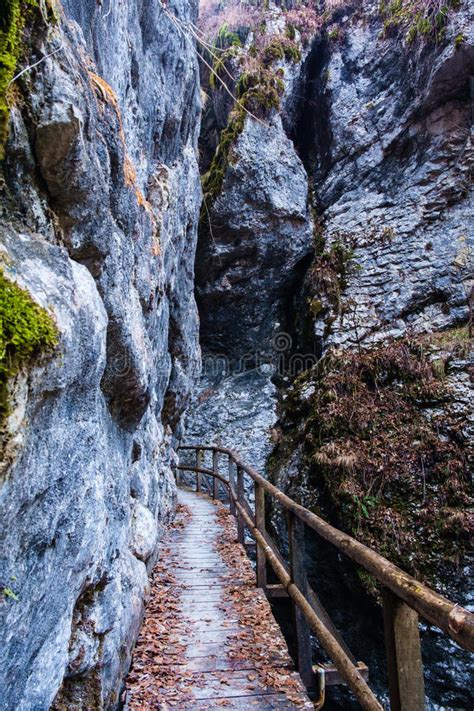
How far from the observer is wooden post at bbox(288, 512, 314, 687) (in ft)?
8.83

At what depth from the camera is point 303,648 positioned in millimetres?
2697

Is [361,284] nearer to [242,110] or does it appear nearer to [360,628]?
[242,110]

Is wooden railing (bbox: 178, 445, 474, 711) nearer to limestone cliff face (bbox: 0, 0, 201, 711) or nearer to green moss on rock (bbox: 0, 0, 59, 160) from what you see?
limestone cliff face (bbox: 0, 0, 201, 711)

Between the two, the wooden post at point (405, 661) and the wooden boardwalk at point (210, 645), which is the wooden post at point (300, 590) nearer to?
the wooden boardwalk at point (210, 645)

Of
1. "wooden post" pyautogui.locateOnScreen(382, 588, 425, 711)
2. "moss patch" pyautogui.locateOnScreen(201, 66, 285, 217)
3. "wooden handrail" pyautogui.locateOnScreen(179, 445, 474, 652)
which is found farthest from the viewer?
"moss patch" pyautogui.locateOnScreen(201, 66, 285, 217)

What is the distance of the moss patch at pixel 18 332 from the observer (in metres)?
1.28

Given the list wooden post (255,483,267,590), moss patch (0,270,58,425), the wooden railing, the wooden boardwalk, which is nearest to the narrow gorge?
moss patch (0,270,58,425)

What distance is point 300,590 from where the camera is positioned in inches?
110

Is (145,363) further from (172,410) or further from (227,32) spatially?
(227,32)

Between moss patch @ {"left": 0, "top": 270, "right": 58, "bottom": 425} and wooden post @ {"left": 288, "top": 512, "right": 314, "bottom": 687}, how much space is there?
209 cm

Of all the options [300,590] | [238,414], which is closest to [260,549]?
[300,590]

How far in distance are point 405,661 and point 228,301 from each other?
10.7 metres

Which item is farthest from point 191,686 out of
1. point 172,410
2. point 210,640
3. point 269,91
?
point 269,91

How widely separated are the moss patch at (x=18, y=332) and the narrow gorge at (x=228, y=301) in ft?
0.03
